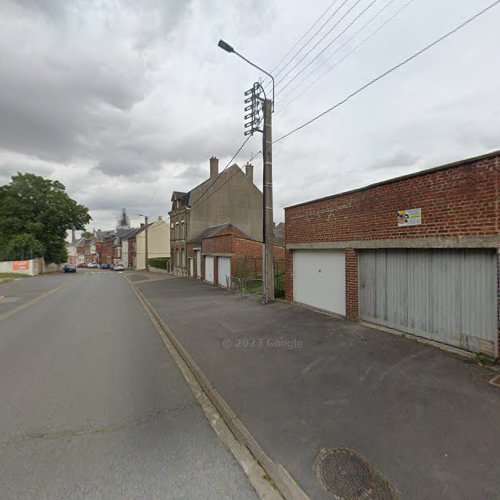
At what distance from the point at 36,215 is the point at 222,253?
100 ft

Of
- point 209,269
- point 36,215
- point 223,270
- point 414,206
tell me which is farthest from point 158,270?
point 414,206

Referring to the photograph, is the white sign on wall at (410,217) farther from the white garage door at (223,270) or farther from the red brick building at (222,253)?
the white garage door at (223,270)

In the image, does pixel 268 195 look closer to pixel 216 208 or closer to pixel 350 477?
pixel 350 477

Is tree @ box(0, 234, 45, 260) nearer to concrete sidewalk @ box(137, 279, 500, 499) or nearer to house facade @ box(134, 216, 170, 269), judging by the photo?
house facade @ box(134, 216, 170, 269)

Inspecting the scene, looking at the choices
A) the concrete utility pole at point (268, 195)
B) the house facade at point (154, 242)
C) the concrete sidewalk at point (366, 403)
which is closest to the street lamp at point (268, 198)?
the concrete utility pole at point (268, 195)

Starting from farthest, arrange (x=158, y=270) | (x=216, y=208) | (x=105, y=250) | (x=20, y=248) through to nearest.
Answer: (x=105, y=250)
(x=158, y=270)
(x=20, y=248)
(x=216, y=208)

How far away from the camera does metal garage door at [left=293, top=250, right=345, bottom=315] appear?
851 centimetres

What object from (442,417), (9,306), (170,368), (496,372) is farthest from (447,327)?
(9,306)

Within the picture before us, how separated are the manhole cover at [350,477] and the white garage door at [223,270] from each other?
14086 mm

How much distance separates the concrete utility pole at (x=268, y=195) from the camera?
11039 mm

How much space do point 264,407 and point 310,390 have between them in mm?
822

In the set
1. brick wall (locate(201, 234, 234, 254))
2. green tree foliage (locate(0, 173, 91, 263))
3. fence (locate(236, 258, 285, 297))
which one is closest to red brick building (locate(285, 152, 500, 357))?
fence (locate(236, 258, 285, 297))

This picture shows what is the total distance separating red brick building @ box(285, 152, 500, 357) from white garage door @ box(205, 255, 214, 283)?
11537 millimetres

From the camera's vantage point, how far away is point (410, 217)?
6.33 m
